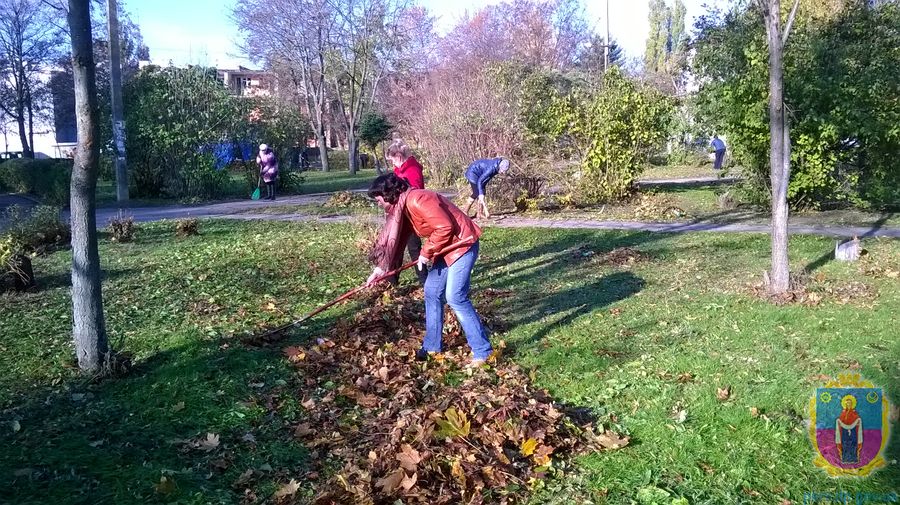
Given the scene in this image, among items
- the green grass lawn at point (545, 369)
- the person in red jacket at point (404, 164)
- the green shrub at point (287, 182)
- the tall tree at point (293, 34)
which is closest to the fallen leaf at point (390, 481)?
the green grass lawn at point (545, 369)

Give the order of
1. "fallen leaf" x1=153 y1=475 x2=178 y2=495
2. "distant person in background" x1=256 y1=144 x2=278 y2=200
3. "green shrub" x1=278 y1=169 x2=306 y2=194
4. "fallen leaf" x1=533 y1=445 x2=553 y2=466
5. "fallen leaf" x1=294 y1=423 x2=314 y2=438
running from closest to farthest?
"fallen leaf" x1=153 y1=475 x2=178 y2=495, "fallen leaf" x1=533 y1=445 x2=553 y2=466, "fallen leaf" x1=294 y1=423 x2=314 y2=438, "distant person in background" x1=256 y1=144 x2=278 y2=200, "green shrub" x1=278 y1=169 x2=306 y2=194

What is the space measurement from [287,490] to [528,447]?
1286mm

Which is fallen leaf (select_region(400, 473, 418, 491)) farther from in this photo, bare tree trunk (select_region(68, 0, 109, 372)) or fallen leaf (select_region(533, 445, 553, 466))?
bare tree trunk (select_region(68, 0, 109, 372))

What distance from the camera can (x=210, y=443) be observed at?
407 cm

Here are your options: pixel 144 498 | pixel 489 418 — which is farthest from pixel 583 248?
pixel 144 498

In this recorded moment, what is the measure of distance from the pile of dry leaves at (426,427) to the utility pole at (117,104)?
1512 cm

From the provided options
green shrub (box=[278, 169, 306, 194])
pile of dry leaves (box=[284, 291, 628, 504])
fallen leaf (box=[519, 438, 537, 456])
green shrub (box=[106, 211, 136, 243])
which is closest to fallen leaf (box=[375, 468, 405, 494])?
pile of dry leaves (box=[284, 291, 628, 504])

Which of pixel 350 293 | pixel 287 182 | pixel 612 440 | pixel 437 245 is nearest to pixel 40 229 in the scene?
pixel 350 293

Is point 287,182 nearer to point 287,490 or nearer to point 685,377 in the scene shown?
point 685,377

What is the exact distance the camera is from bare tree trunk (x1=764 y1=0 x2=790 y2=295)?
6.87 m

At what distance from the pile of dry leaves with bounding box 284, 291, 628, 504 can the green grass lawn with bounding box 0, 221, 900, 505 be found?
16 centimetres

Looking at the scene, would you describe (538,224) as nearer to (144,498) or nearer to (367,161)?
(144,498)

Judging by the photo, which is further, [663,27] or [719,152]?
[663,27]

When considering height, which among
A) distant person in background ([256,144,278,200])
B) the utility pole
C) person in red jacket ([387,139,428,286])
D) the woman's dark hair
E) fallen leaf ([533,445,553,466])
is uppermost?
the utility pole
